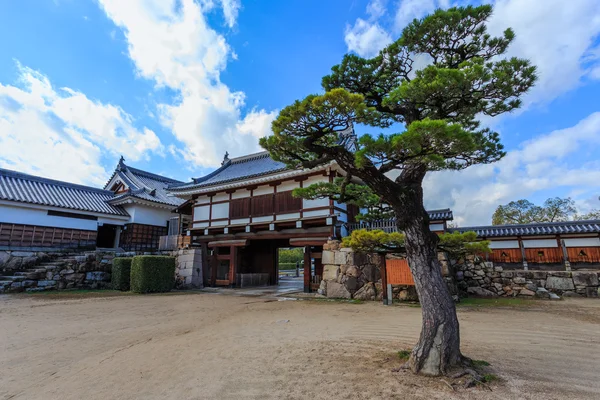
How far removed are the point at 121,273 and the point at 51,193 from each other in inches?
336

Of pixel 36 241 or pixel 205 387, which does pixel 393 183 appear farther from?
pixel 36 241

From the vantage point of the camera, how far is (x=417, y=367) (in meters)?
3.69

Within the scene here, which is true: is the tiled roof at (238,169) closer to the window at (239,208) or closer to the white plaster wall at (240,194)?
the white plaster wall at (240,194)

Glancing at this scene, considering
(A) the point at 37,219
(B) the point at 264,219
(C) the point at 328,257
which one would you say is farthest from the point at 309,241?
(A) the point at 37,219

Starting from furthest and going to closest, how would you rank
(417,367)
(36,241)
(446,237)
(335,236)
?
(36,241) < (335,236) < (446,237) < (417,367)

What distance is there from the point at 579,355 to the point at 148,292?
1520 cm

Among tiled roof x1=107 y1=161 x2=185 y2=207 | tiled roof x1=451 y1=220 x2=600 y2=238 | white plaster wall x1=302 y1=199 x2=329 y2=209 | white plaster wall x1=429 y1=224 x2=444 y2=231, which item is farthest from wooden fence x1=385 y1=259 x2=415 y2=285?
tiled roof x1=107 y1=161 x2=185 y2=207

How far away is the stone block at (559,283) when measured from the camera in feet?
37.1

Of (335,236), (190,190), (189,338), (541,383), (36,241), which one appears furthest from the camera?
(190,190)

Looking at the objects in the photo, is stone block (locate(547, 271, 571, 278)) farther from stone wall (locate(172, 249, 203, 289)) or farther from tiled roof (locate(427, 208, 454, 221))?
stone wall (locate(172, 249, 203, 289))

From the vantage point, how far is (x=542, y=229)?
1439cm

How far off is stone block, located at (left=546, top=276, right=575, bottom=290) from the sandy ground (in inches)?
113

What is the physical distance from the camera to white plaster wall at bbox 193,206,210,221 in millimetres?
17605

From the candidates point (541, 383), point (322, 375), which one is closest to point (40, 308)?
point (322, 375)
